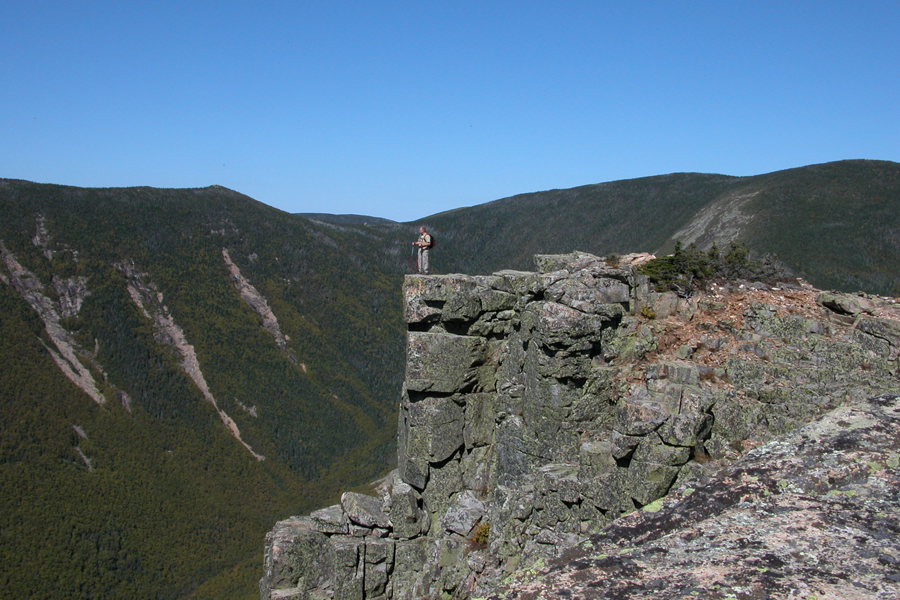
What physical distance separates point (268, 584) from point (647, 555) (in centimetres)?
1950

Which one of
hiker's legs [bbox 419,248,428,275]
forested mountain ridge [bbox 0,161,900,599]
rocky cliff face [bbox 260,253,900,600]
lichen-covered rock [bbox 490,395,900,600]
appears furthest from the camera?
forested mountain ridge [bbox 0,161,900,599]

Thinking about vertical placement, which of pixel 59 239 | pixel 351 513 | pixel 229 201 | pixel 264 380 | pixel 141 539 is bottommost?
pixel 141 539

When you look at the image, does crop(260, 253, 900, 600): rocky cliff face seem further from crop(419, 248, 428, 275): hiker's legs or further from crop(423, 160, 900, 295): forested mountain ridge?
crop(423, 160, 900, 295): forested mountain ridge

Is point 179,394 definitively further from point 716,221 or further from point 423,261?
Answer: point 716,221

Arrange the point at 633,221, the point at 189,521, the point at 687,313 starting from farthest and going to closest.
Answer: the point at 633,221, the point at 189,521, the point at 687,313

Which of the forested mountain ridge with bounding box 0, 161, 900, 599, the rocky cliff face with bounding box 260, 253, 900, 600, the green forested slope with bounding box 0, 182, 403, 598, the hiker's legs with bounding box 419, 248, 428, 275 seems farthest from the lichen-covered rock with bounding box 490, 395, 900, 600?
the green forested slope with bounding box 0, 182, 403, 598

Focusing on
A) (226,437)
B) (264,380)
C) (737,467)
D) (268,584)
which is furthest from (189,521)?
(737,467)

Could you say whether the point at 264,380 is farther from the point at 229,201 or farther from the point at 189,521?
the point at 229,201

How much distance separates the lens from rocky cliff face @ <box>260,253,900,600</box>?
14.2 m

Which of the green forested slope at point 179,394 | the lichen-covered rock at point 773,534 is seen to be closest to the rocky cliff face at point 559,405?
the lichen-covered rock at point 773,534

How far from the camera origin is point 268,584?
21125 mm

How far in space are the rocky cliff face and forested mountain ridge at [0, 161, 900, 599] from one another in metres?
35.4

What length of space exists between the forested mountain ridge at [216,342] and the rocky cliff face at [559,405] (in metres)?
35.4

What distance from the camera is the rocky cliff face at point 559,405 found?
14219 millimetres
